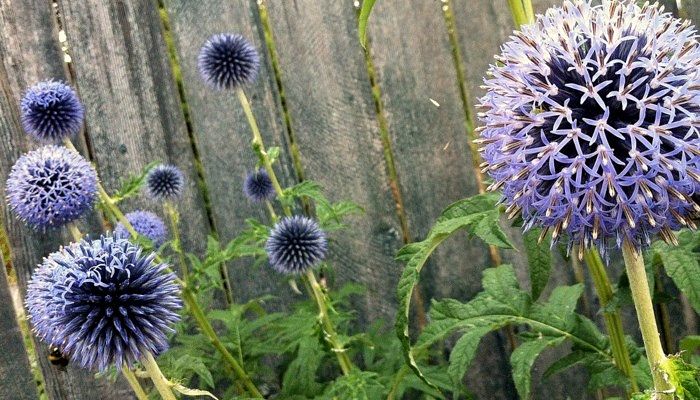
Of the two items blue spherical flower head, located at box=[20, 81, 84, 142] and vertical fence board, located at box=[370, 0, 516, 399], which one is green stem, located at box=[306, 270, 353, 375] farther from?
blue spherical flower head, located at box=[20, 81, 84, 142]

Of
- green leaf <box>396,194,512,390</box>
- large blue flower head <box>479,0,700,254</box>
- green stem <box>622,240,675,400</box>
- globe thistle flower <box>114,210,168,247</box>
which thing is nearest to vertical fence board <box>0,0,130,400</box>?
globe thistle flower <box>114,210,168,247</box>

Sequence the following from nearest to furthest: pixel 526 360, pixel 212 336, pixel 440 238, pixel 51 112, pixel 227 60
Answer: pixel 440 238 < pixel 526 360 < pixel 212 336 < pixel 51 112 < pixel 227 60

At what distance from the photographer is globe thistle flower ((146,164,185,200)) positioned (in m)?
2.74

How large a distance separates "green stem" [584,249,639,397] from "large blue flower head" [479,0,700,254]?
1.54 feet

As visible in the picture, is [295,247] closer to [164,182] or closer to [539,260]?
[164,182]

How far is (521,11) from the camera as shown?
1453 mm

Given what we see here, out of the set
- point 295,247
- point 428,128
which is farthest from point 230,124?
point 428,128

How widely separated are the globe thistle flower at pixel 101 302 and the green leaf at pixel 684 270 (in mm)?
1093

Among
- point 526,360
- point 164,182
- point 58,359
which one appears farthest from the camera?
point 164,182

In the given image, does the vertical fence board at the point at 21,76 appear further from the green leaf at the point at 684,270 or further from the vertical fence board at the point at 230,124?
the green leaf at the point at 684,270

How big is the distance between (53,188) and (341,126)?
1089 millimetres

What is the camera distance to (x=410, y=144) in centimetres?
285

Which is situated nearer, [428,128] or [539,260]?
[539,260]

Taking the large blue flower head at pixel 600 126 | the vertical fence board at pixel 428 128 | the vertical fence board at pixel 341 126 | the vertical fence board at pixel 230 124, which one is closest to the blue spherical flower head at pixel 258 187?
the vertical fence board at pixel 230 124
